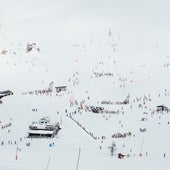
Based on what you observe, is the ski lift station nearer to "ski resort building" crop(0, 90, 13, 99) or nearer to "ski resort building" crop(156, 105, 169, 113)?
"ski resort building" crop(0, 90, 13, 99)

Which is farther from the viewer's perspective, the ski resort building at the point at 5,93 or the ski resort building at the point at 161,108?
the ski resort building at the point at 5,93

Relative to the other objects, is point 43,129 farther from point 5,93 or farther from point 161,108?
point 161,108

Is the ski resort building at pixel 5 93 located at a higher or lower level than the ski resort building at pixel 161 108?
higher

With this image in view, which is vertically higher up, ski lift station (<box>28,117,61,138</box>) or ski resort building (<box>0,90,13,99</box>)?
ski resort building (<box>0,90,13,99</box>)

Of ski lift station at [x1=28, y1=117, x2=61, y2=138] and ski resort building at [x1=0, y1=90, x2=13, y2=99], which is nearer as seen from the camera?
ski lift station at [x1=28, y1=117, x2=61, y2=138]

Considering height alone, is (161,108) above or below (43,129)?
above

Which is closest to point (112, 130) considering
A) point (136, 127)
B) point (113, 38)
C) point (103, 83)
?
point (136, 127)

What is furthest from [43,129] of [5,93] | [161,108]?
[161,108]

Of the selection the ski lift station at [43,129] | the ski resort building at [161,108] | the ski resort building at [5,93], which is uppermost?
the ski resort building at [5,93]

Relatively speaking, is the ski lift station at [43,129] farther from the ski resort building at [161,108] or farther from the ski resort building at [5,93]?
the ski resort building at [161,108]

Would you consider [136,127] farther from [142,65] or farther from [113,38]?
[113,38]
